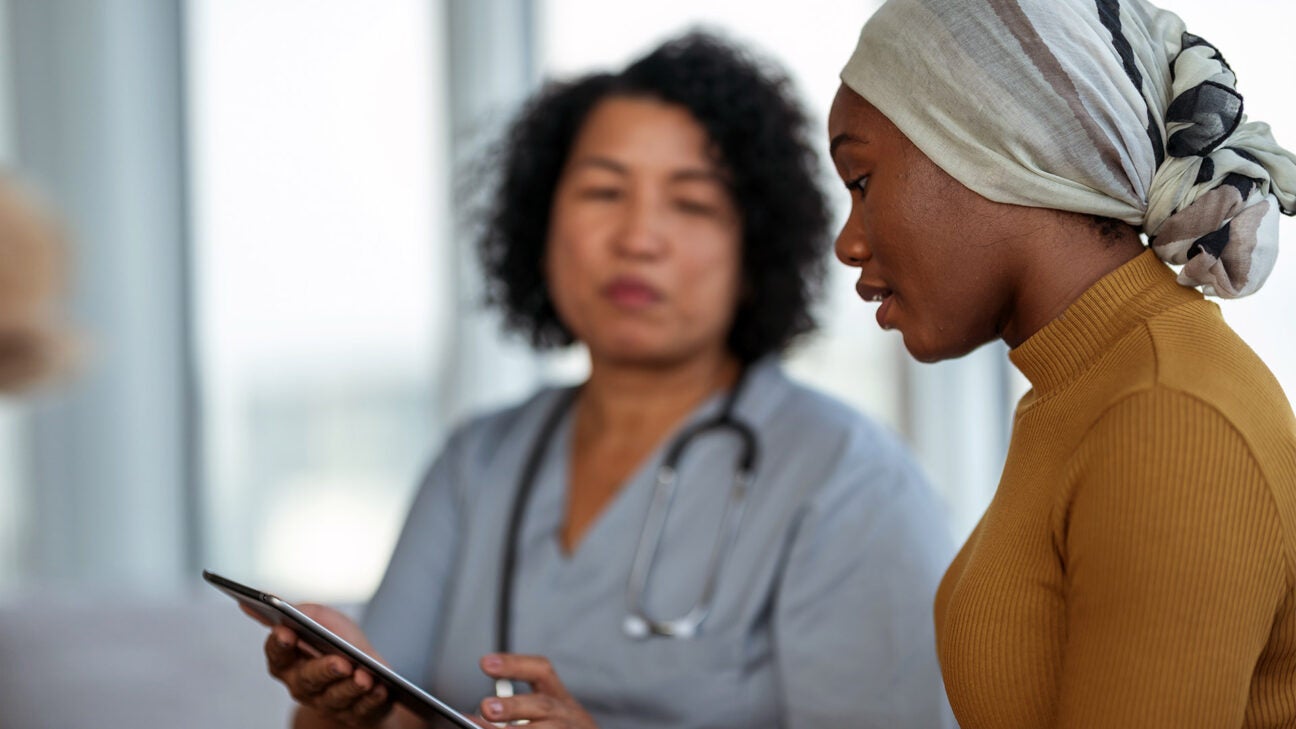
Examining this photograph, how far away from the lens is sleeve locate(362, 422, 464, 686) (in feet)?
4.90

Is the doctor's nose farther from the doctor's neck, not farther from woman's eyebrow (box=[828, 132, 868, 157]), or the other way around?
woman's eyebrow (box=[828, 132, 868, 157])

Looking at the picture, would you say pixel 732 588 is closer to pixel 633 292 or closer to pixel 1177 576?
pixel 633 292

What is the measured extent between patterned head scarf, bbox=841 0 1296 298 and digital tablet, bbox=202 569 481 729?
52cm

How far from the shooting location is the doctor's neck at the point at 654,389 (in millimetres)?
1553

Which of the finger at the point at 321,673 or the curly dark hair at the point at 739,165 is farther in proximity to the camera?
the curly dark hair at the point at 739,165

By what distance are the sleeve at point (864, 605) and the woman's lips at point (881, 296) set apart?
0.51 m

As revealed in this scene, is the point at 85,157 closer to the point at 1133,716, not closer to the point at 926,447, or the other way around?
the point at 926,447

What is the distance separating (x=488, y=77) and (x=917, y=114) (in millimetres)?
1848

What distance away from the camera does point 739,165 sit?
154 centimetres

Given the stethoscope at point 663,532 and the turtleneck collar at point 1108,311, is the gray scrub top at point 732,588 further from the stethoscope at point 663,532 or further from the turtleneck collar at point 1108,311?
the turtleneck collar at point 1108,311

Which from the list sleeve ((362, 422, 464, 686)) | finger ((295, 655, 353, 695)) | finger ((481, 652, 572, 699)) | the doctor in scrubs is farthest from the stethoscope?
finger ((295, 655, 353, 695))

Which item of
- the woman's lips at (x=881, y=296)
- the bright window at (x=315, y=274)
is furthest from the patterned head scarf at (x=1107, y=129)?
the bright window at (x=315, y=274)

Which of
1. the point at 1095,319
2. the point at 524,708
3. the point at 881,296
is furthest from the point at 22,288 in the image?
the point at 1095,319

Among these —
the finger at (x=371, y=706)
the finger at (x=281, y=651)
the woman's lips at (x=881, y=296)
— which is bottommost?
the finger at (x=371, y=706)
